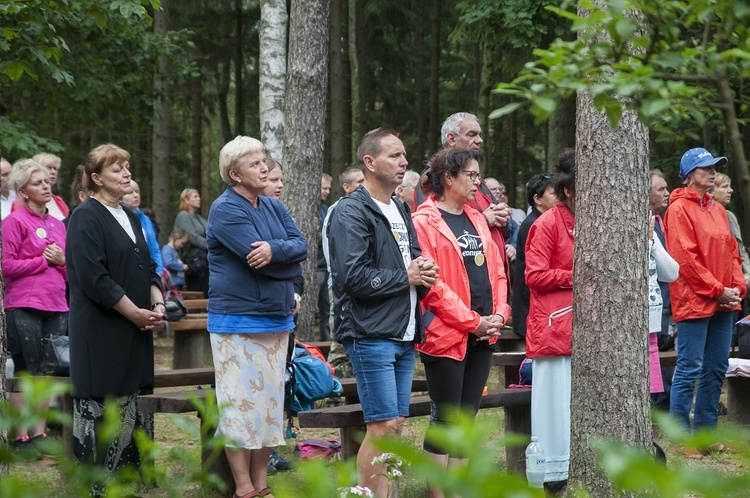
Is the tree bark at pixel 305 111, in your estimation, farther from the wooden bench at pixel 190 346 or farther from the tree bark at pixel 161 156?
the tree bark at pixel 161 156

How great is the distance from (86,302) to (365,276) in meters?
1.69

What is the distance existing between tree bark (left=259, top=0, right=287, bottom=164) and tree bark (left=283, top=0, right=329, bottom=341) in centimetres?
28

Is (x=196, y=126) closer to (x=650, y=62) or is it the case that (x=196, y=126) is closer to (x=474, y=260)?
(x=474, y=260)

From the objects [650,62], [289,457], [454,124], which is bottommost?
[289,457]

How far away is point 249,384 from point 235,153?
4.17 ft

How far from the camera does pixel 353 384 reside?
6320 millimetres

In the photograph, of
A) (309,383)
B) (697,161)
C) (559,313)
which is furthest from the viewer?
(697,161)

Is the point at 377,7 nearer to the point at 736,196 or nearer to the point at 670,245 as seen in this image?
the point at 736,196

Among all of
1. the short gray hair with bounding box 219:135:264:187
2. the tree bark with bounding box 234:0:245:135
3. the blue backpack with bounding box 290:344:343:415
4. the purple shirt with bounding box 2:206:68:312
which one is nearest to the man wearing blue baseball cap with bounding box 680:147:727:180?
the blue backpack with bounding box 290:344:343:415

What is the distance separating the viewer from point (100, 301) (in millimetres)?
5348

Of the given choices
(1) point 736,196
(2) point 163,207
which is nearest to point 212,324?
(1) point 736,196

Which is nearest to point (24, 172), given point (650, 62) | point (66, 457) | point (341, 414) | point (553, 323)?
point (341, 414)

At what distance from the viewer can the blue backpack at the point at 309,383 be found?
19.7 feet

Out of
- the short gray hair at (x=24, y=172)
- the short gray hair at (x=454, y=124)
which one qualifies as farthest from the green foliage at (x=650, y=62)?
the short gray hair at (x=24, y=172)
